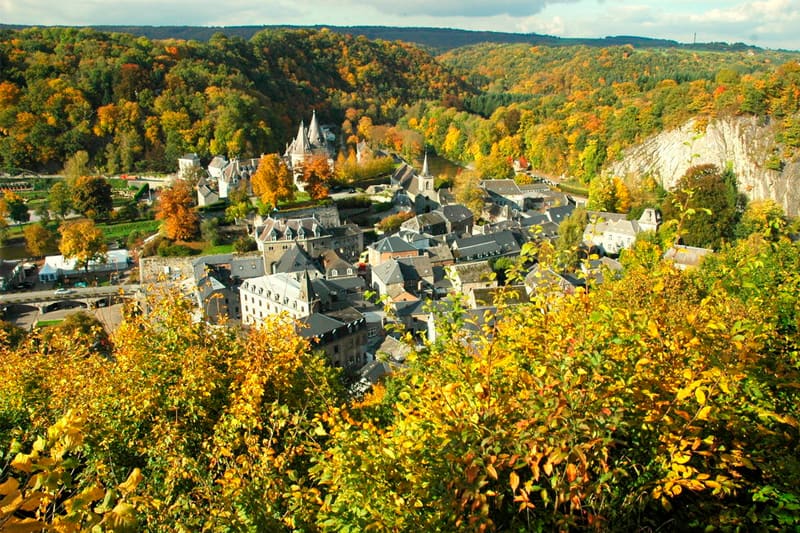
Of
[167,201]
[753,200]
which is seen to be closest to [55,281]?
[167,201]

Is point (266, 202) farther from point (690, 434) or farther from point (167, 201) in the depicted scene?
point (690, 434)

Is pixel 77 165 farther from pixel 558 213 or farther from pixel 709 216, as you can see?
pixel 709 216

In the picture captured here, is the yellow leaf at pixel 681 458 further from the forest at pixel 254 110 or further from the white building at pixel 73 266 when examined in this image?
the forest at pixel 254 110

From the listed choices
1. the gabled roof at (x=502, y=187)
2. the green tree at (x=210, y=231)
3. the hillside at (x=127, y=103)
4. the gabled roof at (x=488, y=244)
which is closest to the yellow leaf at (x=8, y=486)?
the gabled roof at (x=488, y=244)

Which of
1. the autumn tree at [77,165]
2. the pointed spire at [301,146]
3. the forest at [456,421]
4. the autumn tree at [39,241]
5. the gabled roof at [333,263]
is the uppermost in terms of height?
the forest at [456,421]

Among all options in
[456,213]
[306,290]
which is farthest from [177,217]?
[456,213]

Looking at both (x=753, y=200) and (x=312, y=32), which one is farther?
(x=312, y=32)
